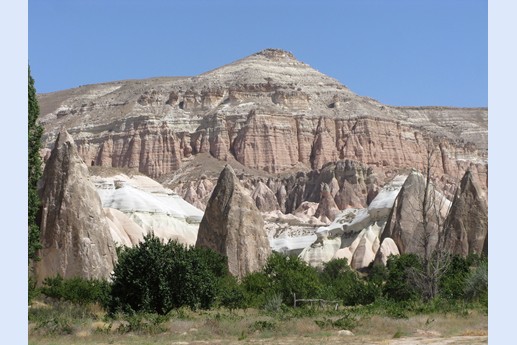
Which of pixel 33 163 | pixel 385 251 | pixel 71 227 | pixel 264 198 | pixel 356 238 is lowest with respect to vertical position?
pixel 385 251

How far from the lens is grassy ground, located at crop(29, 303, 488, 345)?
947 inches

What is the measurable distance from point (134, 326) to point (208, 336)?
2.03m

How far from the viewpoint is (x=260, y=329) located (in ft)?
85.6

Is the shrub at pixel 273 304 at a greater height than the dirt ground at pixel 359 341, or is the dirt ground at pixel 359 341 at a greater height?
the dirt ground at pixel 359 341

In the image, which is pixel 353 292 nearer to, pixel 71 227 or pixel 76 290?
pixel 71 227

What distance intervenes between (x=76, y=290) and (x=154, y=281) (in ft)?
18.7

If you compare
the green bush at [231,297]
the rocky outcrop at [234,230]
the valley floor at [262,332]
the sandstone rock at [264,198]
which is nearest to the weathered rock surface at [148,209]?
the rocky outcrop at [234,230]

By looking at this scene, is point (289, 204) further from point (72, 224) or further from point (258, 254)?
point (72, 224)

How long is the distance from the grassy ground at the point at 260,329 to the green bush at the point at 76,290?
21.8 feet

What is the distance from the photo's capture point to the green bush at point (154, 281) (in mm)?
31328

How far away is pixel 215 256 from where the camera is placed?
47594 mm

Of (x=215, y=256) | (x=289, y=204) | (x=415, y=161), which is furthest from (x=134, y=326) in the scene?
(x=415, y=161)

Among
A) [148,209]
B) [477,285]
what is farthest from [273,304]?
[148,209]

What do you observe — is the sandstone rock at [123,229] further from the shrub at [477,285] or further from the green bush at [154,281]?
the green bush at [154,281]
